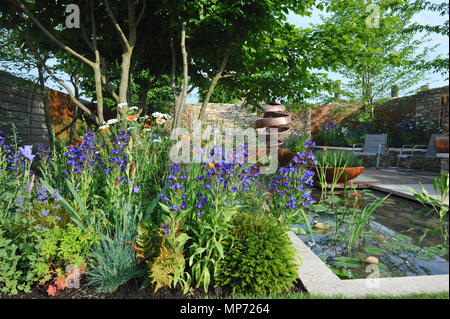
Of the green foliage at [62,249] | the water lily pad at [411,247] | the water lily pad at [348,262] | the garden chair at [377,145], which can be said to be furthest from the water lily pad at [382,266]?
the garden chair at [377,145]

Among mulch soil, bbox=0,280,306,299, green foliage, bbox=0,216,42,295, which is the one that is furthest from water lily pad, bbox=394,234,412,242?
green foliage, bbox=0,216,42,295

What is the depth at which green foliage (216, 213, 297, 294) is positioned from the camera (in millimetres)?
1787

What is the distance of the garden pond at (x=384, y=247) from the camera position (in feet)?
7.27

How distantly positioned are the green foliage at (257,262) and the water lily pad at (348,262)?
0.71 metres

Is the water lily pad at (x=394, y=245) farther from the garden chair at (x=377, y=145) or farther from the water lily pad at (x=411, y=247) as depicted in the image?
the garden chair at (x=377, y=145)

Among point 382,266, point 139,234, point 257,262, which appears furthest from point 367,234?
point 139,234

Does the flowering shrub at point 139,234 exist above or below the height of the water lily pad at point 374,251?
above

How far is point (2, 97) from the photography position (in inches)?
221

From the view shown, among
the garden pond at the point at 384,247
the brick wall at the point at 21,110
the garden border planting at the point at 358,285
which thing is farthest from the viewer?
the brick wall at the point at 21,110

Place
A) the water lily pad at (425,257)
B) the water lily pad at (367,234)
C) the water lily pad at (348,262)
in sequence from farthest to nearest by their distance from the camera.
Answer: the water lily pad at (367,234)
the water lily pad at (348,262)
the water lily pad at (425,257)

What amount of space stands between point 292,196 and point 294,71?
309 cm

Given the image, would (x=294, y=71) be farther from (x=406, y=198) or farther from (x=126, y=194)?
(x=126, y=194)
